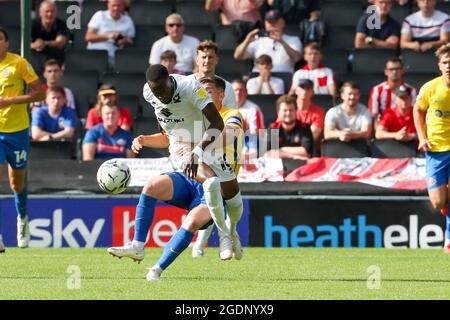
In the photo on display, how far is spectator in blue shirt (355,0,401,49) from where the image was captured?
17.9 meters

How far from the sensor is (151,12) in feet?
62.3

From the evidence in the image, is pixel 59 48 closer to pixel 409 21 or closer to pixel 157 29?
pixel 157 29

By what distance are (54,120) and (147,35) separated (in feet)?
9.45

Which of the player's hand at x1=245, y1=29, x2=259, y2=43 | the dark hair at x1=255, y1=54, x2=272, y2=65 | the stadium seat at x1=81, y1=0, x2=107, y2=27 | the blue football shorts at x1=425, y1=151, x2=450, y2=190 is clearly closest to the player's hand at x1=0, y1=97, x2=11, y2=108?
the blue football shorts at x1=425, y1=151, x2=450, y2=190

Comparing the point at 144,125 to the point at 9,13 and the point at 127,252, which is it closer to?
the point at 9,13

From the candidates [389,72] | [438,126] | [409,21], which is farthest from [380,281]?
[409,21]

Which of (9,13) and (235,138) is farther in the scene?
(9,13)

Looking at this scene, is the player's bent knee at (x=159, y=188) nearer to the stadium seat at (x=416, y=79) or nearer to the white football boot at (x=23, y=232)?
the white football boot at (x=23, y=232)

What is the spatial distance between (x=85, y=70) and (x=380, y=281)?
8579mm

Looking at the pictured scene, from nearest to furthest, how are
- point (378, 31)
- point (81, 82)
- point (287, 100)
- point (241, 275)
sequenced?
point (241, 275) < point (287, 100) < point (81, 82) < point (378, 31)

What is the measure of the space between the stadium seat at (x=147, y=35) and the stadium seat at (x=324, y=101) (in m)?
3.01

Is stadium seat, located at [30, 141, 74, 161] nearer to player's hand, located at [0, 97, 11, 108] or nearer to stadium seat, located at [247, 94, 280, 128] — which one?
stadium seat, located at [247, 94, 280, 128]

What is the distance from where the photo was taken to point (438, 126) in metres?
13.3

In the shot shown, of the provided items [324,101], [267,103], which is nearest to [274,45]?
[267,103]
